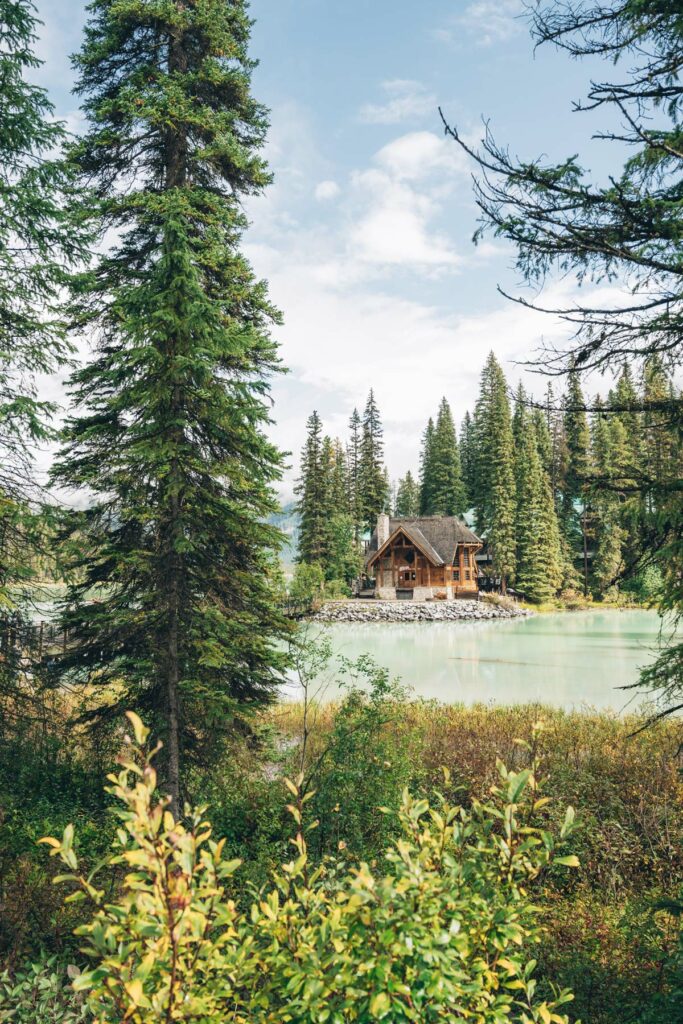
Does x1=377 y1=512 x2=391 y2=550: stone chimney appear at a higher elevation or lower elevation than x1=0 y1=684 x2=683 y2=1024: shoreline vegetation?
higher

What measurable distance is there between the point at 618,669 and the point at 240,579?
1751 cm

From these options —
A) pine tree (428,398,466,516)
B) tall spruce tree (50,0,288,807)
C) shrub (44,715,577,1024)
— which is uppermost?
pine tree (428,398,466,516)

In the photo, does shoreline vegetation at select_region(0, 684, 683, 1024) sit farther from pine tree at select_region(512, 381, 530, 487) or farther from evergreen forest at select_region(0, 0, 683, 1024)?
pine tree at select_region(512, 381, 530, 487)

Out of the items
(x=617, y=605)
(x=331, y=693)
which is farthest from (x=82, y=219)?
(x=617, y=605)

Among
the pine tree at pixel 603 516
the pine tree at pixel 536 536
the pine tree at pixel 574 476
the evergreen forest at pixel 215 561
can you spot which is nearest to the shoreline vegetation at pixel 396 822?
the evergreen forest at pixel 215 561

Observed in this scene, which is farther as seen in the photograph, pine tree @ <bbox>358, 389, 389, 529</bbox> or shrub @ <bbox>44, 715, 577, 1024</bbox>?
pine tree @ <bbox>358, 389, 389, 529</bbox>

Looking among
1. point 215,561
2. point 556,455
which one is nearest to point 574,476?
point 556,455

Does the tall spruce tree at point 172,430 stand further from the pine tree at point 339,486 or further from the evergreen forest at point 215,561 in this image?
the pine tree at point 339,486

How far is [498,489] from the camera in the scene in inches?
1972

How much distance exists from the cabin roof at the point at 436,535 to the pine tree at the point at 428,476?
9809mm

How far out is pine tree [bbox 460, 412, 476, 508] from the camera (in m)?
63.1

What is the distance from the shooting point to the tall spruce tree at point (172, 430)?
7.94 meters

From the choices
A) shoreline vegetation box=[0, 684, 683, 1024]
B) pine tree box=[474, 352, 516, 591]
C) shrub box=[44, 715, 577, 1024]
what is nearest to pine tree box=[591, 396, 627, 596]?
pine tree box=[474, 352, 516, 591]

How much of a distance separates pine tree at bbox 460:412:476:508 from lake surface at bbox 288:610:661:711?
79.1 ft
